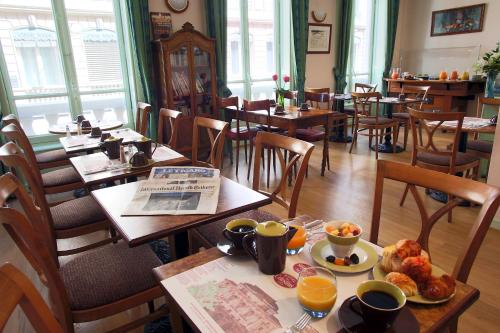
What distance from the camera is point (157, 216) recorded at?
117 cm

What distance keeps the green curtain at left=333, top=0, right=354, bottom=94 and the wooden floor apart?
205 cm

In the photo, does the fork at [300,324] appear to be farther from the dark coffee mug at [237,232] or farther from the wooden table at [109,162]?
the wooden table at [109,162]

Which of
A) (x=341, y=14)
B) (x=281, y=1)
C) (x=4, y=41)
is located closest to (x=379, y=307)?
(x=4, y=41)

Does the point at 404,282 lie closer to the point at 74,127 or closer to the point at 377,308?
the point at 377,308

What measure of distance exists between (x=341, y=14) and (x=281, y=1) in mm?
1160

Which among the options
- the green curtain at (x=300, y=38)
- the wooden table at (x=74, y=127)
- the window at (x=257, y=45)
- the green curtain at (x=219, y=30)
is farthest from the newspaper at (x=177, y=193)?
the green curtain at (x=300, y=38)

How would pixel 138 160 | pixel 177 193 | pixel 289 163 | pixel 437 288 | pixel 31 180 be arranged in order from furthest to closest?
1. pixel 138 160
2. pixel 289 163
3. pixel 31 180
4. pixel 177 193
5. pixel 437 288

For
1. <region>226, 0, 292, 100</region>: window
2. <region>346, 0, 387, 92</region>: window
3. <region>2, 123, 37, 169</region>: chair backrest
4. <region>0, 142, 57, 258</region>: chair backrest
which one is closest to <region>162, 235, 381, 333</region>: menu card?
<region>0, 142, 57, 258</region>: chair backrest

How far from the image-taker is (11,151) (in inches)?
65.9

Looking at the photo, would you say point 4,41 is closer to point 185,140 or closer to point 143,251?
point 185,140

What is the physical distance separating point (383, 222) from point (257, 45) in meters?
3.55

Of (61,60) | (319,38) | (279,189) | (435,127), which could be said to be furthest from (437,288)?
(319,38)

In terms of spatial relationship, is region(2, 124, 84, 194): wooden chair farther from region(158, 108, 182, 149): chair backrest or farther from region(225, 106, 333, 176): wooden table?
region(225, 106, 333, 176): wooden table

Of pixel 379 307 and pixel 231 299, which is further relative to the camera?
pixel 231 299
